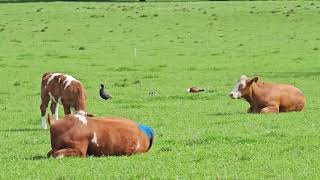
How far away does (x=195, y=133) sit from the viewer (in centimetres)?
1675

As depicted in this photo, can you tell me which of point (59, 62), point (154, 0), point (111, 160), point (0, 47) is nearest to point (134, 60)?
point (59, 62)

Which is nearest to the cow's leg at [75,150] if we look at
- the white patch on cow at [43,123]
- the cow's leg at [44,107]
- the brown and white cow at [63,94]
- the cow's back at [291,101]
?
the brown and white cow at [63,94]

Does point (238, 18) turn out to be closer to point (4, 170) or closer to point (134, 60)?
point (134, 60)

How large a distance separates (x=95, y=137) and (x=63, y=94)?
5228 millimetres

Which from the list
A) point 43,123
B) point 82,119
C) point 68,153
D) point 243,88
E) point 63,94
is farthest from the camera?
point 243,88

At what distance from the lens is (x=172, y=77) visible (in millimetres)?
32219

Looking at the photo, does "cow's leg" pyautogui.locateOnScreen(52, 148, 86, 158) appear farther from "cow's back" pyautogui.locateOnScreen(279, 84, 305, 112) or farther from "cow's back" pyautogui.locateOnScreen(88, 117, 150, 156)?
"cow's back" pyautogui.locateOnScreen(279, 84, 305, 112)

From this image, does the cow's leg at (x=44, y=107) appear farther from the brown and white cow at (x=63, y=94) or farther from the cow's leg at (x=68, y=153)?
the cow's leg at (x=68, y=153)

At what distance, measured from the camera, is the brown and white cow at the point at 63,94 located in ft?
59.2

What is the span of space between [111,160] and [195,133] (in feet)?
13.0

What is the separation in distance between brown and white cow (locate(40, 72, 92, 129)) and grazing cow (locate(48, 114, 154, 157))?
3.86 meters

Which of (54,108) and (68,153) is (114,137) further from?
(54,108)

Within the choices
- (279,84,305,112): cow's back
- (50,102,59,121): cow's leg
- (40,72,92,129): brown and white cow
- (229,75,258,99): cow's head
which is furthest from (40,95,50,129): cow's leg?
(279,84,305,112): cow's back

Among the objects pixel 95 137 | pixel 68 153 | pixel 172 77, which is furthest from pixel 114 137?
pixel 172 77
